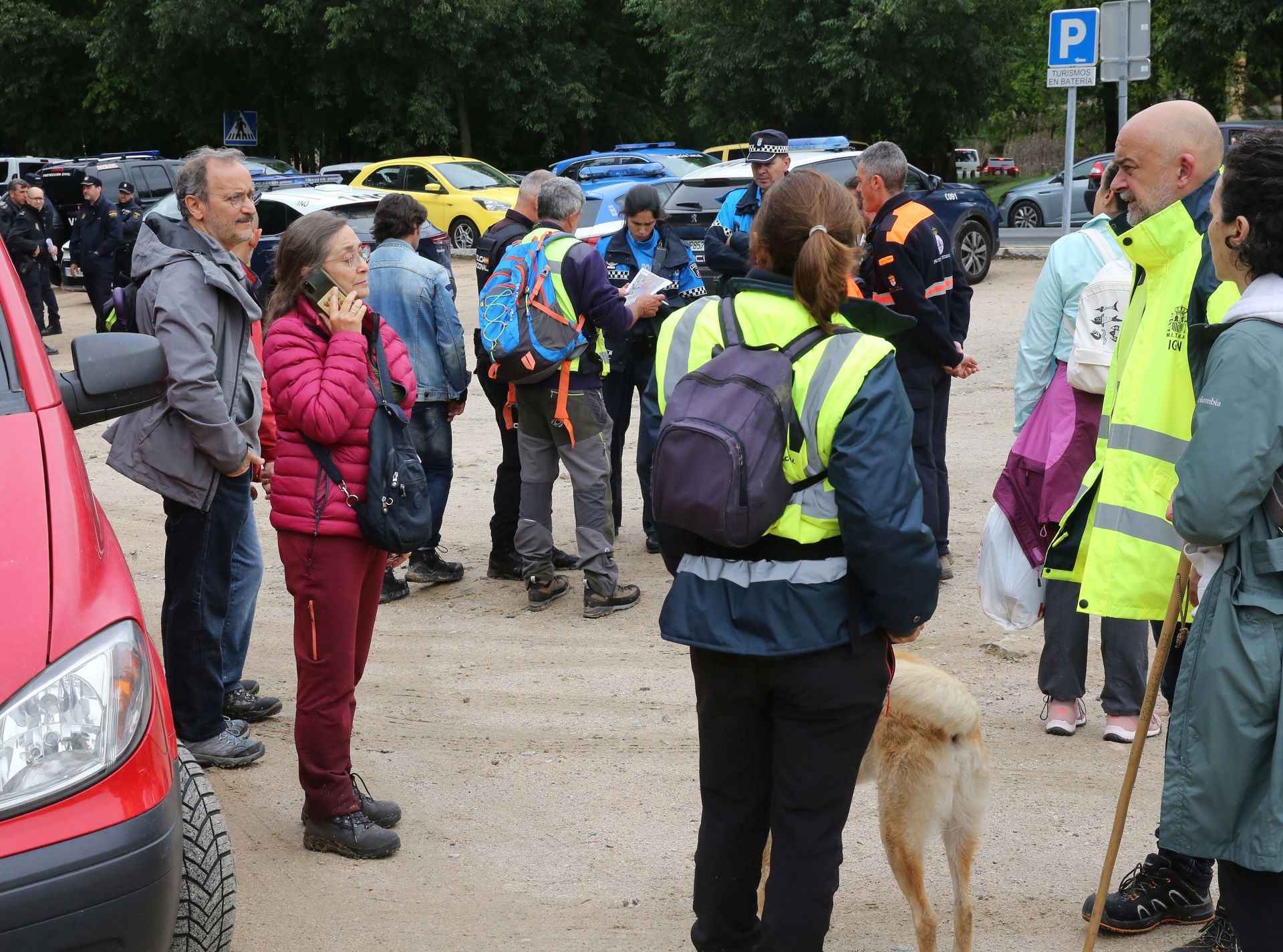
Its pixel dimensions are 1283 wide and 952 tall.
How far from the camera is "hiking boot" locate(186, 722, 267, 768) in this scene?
194 inches

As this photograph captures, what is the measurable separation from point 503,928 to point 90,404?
1892 millimetres

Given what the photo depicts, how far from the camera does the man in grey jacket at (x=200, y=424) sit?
4.51 meters

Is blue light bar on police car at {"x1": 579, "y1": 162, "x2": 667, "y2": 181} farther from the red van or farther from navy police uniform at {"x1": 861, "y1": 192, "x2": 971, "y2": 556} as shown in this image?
the red van

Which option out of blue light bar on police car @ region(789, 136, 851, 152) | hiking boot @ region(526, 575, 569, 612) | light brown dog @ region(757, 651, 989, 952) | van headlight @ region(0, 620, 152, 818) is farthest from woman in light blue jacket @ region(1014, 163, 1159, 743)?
blue light bar on police car @ region(789, 136, 851, 152)

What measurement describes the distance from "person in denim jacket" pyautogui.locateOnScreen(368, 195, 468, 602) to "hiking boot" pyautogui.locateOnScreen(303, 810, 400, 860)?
2.80 metres

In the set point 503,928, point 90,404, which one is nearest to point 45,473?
point 90,404

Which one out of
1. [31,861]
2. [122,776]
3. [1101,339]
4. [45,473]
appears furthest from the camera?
[1101,339]

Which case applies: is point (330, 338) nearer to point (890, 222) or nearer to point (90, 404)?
point (90, 404)

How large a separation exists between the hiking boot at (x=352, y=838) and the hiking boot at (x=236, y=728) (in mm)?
926

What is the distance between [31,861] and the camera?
2486 mm

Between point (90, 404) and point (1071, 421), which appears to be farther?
point (1071, 421)

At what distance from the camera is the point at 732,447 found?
2.79 meters

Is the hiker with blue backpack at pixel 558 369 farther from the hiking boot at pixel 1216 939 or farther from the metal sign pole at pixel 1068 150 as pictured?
the metal sign pole at pixel 1068 150

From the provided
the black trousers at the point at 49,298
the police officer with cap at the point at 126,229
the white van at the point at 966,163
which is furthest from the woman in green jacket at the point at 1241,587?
the white van at the point at 966,163
